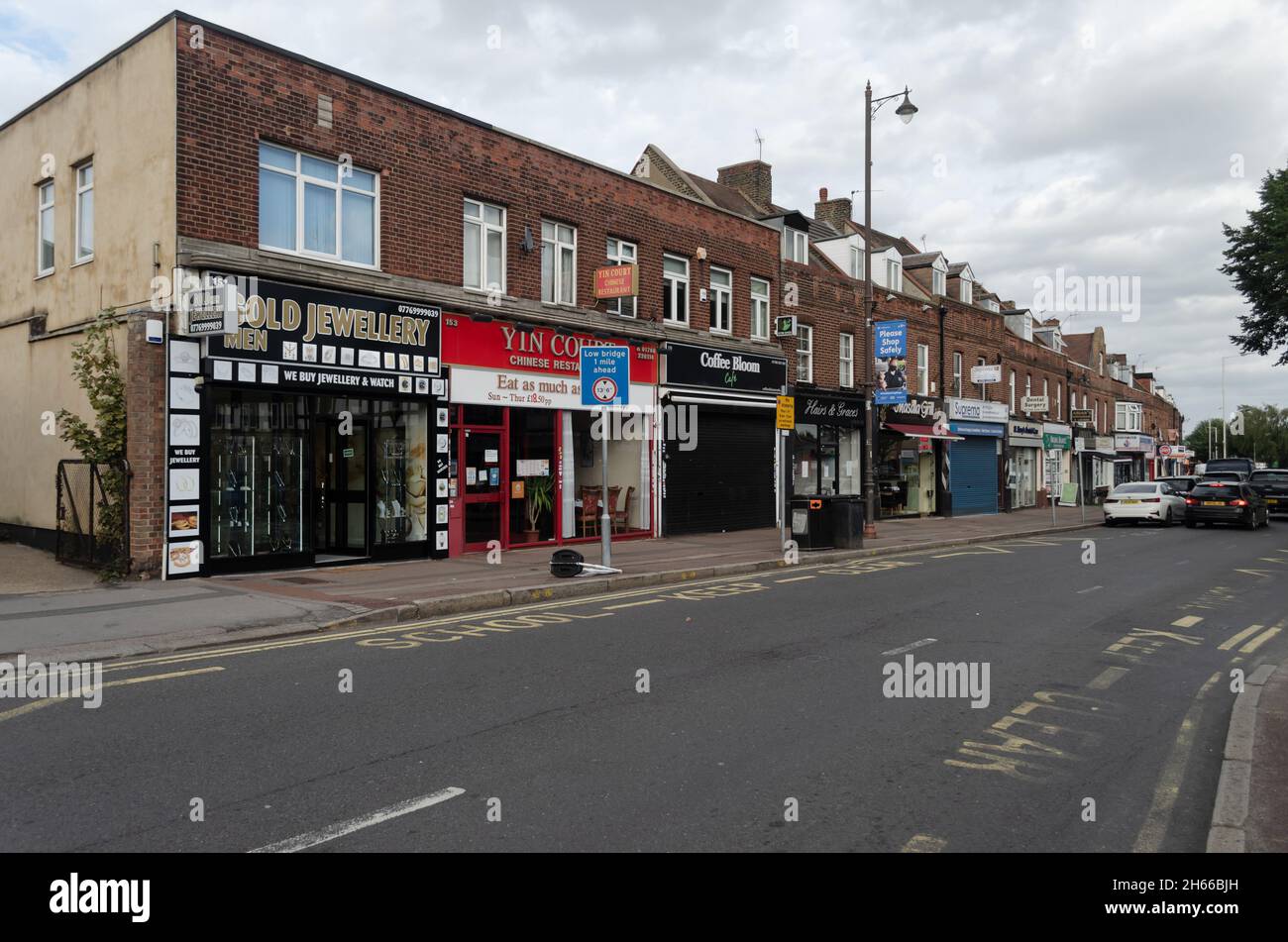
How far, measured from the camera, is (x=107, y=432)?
12.5m

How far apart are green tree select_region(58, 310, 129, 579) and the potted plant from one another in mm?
7348

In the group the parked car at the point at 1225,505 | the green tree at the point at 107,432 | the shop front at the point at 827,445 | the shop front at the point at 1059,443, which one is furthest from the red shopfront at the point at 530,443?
the shop front at the point at 1059,443

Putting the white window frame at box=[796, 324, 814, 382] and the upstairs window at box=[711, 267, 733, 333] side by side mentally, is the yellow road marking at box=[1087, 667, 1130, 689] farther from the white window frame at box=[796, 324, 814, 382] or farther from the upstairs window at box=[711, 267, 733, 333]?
the white window frame at box=[796, 324, 814, 382]

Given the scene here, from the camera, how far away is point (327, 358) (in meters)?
14.0

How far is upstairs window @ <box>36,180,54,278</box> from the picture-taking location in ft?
51.4

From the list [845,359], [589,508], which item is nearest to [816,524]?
[589,508]

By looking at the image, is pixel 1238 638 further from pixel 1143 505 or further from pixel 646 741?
pixel 1143 505

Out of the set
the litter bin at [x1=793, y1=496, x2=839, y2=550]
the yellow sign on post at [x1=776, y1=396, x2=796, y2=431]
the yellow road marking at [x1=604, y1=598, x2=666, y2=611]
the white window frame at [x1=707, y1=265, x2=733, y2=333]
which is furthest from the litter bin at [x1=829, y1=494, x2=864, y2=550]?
the yellow road marking at [x1=604, y1=598, x2=666, y2=611]

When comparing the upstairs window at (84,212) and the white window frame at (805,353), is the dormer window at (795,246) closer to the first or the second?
the white window frame at (805,353)

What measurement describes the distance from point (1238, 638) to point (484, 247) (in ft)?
44.3
